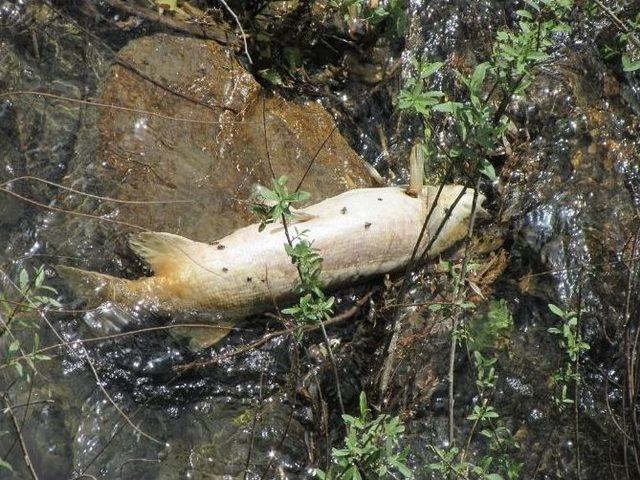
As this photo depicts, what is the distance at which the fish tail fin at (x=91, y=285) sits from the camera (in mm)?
4969

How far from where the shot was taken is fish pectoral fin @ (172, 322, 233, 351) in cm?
514

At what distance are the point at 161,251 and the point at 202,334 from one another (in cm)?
59

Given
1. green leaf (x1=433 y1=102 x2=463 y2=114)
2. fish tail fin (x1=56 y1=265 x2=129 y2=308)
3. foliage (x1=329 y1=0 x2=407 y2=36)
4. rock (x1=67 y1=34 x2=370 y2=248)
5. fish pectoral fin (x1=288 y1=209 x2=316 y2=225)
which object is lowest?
fish tail fin (x1=56 y1=265 x2=129 y2=308)

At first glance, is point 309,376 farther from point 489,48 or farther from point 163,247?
point 489,48

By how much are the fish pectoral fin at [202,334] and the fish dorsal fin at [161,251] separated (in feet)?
1.29

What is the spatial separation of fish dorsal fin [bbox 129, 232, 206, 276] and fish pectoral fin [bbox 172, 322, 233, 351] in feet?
1.29

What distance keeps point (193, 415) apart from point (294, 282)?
1.05m

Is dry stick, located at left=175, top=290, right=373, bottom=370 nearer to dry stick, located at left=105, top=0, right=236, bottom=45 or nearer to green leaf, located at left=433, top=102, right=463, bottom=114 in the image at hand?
green leaf, located at left=433, top=102, right=463, bottom=114

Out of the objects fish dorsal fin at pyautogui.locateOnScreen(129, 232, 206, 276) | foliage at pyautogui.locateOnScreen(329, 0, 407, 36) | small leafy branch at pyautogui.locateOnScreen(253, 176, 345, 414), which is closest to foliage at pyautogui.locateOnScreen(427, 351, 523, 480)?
small leafy branch at pyautogui.locateOnScreen(253, 176, 345, 414)

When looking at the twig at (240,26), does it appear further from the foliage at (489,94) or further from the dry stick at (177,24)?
the foliage at (489,94)

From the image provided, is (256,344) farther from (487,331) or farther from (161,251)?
(487,331)

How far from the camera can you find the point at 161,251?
5.06 meters

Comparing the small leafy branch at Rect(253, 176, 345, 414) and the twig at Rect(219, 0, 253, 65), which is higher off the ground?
the twig at Rect(219, 0, 253, 65)

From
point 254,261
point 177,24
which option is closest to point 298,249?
point 254,261
